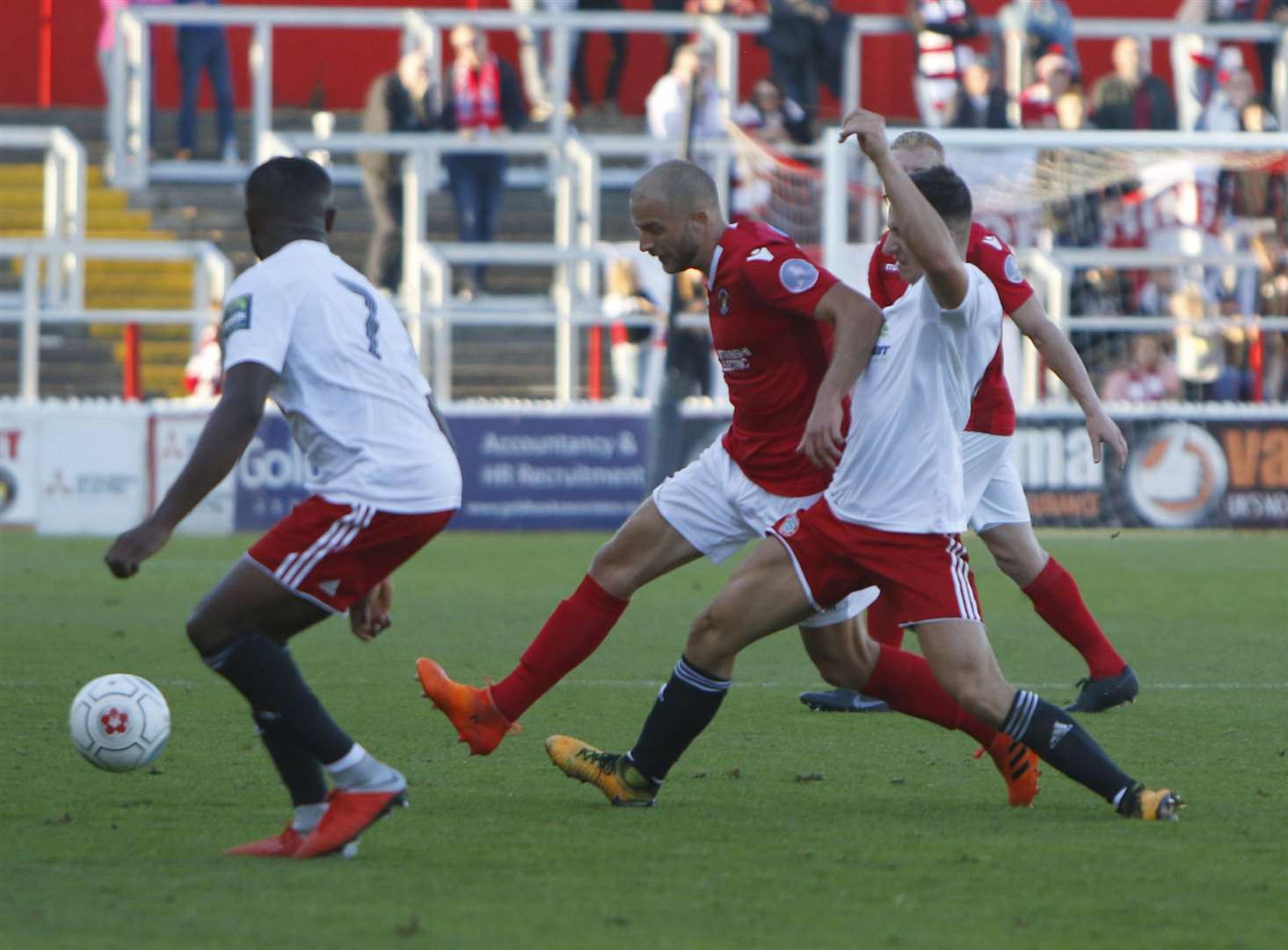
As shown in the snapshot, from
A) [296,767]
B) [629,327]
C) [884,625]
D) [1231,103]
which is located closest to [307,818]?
[296,767]

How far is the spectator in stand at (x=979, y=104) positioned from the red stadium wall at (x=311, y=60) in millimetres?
5906

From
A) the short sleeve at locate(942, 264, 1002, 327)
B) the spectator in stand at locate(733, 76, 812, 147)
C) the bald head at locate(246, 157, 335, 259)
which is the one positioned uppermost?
the spectator in stand at locate(733, 76, 812, 147)

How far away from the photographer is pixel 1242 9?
23.2 metres

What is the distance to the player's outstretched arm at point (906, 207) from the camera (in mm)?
5461

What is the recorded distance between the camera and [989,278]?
23.2ft

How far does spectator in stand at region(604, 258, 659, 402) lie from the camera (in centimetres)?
1834

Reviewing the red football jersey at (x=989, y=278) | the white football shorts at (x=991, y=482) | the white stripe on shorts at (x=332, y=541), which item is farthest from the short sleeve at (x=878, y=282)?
the white stripe on shorts at (x=332, y=541)

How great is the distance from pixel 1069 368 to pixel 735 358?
4.28 ft

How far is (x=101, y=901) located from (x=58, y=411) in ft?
40.8

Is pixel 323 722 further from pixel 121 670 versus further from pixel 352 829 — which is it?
pixel 121 670

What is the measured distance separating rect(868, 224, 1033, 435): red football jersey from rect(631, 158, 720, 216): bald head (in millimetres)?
752

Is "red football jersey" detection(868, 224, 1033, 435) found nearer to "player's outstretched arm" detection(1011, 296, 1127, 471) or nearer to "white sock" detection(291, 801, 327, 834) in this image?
"player's outstretched arm" detection(1011, 296, 1127, 471)

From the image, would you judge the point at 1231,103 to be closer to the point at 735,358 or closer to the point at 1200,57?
the point at 1200,57

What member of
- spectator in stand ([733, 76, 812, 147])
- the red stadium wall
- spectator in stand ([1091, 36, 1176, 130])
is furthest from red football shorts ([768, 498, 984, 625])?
the red stadium wall
